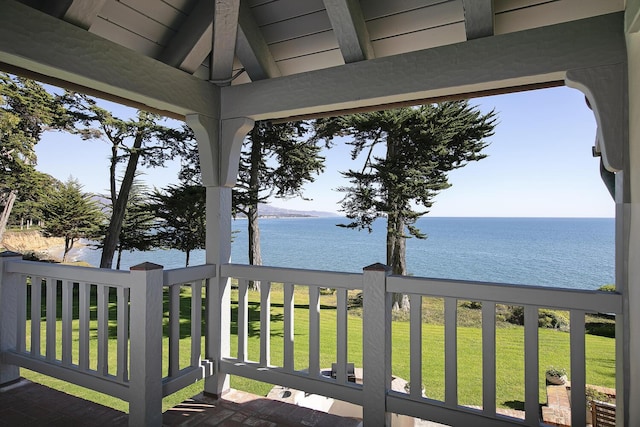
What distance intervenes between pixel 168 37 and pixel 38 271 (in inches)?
76.8

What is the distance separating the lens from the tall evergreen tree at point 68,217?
12.9m

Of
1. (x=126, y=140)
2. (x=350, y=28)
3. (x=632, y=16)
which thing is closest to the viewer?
(x=632, y=16)

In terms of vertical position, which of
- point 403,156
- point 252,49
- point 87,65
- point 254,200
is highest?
point 403,156

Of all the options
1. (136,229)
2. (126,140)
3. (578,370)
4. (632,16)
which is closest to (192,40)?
(632,16)

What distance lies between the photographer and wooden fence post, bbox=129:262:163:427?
89.2 inches

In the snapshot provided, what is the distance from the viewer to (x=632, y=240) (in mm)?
1606

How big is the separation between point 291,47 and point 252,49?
312mm

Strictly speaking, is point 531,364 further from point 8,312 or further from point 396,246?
point 396,246

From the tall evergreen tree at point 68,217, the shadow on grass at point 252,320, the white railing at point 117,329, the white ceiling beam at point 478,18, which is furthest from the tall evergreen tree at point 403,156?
the tall evergreen tree at point 68,217

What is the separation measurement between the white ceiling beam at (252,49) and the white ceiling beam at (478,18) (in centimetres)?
145

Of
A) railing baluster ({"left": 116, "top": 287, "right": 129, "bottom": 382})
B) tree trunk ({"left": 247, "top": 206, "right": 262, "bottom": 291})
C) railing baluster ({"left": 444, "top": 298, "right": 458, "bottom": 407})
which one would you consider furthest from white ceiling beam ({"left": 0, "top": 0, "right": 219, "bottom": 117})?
tree trunk ({"left": 247, "top": 206, "right": 262, "bottom": 291})

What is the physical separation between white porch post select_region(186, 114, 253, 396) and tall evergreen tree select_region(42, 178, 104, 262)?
12.2 metres

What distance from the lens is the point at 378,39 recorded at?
2604mm

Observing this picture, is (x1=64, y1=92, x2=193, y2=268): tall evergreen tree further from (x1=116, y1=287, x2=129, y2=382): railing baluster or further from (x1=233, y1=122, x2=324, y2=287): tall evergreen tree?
(x1=116, y1=287, x2=129, y2=382): railing baluster
